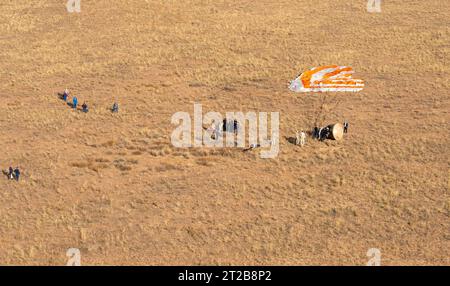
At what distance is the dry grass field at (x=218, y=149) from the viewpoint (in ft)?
108

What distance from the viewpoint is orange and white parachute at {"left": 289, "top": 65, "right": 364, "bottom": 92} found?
4284 cm

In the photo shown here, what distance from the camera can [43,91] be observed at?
49000 mm

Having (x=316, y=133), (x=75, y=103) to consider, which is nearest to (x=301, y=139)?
(x=316, y=133)

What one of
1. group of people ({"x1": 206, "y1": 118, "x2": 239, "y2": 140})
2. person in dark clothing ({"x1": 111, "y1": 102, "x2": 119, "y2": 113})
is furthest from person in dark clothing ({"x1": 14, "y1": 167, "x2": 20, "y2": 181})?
group of people ({"x1": 206, "y1": 118, "x2": 239, "y2": 140})

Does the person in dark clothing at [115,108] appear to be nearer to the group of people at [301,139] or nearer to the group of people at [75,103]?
the group of people at [75,103]

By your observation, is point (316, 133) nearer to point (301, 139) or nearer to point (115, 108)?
point (301, 139)

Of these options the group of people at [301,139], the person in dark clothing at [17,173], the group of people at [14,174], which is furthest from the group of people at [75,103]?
the group of people at [301,139]

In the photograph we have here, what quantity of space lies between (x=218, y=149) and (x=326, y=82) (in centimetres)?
988

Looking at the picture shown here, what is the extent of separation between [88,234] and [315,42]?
33363mm

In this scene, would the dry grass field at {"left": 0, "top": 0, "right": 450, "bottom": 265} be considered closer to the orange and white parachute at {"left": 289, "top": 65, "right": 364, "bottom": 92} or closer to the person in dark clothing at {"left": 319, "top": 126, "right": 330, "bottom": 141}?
the person in dark clothing at {"left": 319, "top": 126, "right": 330, "bottom": 141}

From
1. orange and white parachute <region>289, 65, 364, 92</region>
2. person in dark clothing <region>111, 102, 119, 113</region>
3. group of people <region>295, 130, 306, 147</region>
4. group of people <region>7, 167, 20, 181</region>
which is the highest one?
orange and white parachute <region>289, 65, 364, 92</region>

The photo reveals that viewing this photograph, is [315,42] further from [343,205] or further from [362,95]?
[343,205]

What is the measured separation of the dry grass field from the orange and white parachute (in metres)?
2.40
